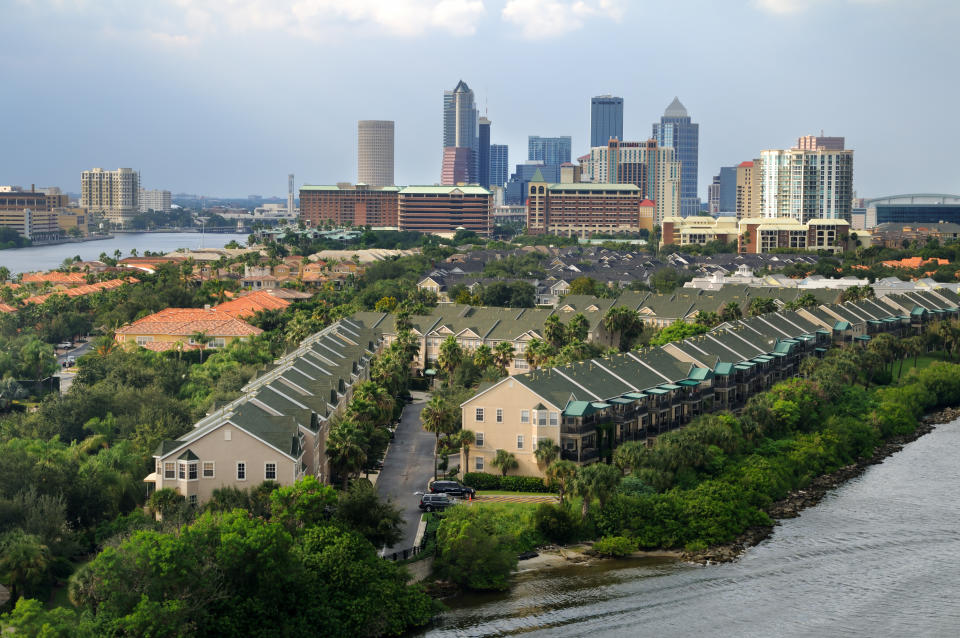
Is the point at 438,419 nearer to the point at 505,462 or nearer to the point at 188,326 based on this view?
the point at 505,462

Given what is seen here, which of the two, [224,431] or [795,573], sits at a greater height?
[224,431]

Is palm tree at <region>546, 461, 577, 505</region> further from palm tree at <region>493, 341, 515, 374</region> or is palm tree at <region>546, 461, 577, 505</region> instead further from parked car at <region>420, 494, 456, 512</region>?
Answer: palm tree at <region>493, 341, 515, 374</region>

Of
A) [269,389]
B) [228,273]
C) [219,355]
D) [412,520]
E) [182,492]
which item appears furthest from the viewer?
[228,273]

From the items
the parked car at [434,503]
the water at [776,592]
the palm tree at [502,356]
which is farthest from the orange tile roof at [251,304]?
the water at [776,592]

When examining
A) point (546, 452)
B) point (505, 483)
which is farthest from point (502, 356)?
point (505, 483)

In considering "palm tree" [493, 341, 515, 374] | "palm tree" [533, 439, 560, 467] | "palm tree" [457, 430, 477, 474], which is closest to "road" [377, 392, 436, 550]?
"palm tree" [457, 430, 477, 474]

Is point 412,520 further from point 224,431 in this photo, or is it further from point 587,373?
point 587,373

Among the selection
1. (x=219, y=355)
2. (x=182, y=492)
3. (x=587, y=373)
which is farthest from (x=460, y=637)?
→ (x=219, y=355)
